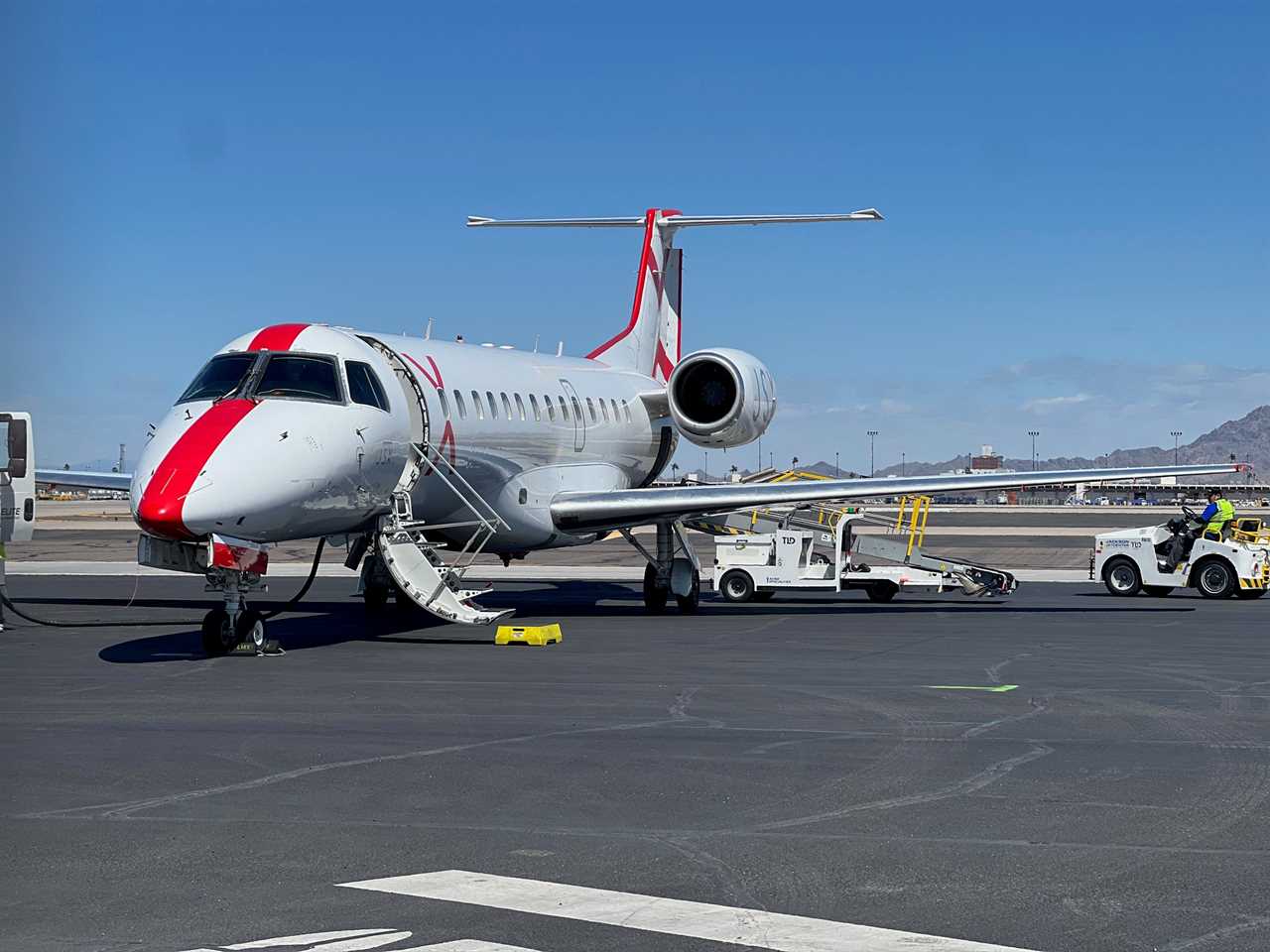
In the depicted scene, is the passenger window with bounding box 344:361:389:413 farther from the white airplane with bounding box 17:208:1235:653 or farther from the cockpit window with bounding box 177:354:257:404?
the cockpit window with bounding box 177:354:257:404

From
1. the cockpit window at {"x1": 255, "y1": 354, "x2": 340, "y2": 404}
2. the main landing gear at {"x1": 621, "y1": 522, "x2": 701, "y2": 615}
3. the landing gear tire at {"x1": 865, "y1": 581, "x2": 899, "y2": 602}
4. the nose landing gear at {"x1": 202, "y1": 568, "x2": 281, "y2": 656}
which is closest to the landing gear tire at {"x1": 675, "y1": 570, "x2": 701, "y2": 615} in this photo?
the main landing gear at {"x1": 621, "y1": 522, "x2": 701, "y2": 615}

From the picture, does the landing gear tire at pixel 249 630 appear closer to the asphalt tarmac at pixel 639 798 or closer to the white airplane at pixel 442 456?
the white airplane at pixel 442 456

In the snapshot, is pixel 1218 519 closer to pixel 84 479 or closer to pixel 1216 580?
pixel 1216 580

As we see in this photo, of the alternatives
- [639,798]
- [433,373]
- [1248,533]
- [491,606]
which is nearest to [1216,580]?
[1248,533]

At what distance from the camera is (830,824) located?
27.9 feet

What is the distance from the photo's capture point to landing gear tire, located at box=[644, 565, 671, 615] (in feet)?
84.6

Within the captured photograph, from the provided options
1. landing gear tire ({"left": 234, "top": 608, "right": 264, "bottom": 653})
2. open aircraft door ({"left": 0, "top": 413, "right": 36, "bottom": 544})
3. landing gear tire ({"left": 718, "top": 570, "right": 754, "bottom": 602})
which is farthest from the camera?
landing gear tire ({"left": 718, "top": 570, "right": 754, "bottom": 602})

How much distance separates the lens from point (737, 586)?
28.8 metres

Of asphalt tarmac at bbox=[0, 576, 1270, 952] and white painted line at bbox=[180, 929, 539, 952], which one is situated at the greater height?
asphalt tarmac at bbox=[0, 576, 1270, 952]

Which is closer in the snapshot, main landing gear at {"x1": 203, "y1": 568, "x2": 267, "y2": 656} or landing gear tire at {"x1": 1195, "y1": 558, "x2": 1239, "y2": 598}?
main landing gear at {"x1": 203, "y1": 568, "x2": 267, "y2": 656}

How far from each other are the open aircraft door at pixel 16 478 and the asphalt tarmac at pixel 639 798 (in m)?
2.91

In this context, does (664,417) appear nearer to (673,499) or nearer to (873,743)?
(673,499)

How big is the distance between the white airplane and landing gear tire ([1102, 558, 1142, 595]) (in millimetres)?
4655

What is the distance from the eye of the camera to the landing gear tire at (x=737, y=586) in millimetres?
28656
